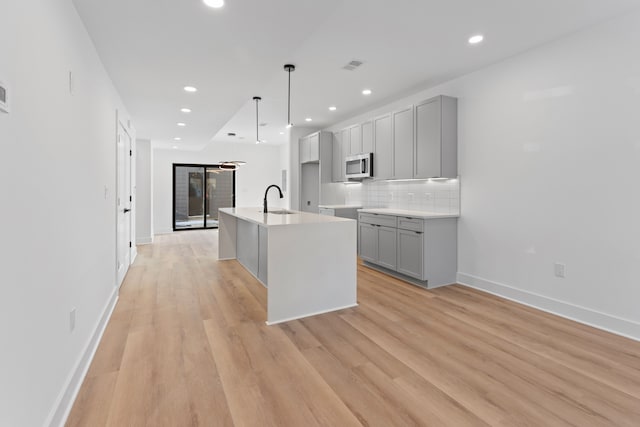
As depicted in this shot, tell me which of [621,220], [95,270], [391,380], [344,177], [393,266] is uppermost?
[344,177]

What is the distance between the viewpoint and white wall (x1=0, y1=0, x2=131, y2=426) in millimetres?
1249

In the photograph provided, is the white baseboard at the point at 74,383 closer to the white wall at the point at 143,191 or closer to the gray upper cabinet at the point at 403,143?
the gray upper cabinet at the point at 403,143

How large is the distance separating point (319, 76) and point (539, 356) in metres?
3.69

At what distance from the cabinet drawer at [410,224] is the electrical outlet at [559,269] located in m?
1.36

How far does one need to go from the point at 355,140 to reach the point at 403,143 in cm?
133

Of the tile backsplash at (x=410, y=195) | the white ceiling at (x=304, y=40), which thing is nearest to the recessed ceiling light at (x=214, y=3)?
the white ceiling at (x=304, y=40)

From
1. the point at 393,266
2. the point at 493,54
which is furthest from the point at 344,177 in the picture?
the point at 493,54

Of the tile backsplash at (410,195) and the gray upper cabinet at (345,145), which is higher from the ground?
the gray upper cabinet at (345,145)

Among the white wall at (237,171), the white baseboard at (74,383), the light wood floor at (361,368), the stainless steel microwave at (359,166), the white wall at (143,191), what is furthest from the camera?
the white wall at (237,171)

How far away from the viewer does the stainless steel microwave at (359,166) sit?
17.4ft

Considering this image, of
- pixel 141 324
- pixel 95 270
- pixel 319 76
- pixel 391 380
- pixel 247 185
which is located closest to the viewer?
pixel 391 380

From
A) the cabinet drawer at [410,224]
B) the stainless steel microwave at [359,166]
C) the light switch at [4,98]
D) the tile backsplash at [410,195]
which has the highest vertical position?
the stainless steel microwave at [359,166]

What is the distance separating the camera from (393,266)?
446 centimetres

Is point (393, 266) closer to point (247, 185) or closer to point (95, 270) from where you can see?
point (95, 270)
